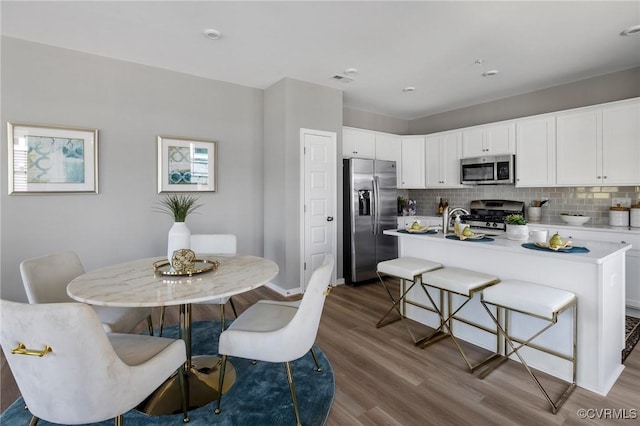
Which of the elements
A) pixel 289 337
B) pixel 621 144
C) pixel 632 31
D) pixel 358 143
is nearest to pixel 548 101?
pixel 621 144

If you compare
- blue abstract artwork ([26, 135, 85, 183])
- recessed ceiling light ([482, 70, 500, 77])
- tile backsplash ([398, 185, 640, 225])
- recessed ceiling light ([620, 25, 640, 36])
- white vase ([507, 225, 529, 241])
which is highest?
recessed ceiling light ([482, 70, 500, 77])

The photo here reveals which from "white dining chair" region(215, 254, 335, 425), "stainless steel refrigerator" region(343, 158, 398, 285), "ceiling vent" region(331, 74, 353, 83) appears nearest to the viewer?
"white dining chair" region(215, 254, 335, 425)

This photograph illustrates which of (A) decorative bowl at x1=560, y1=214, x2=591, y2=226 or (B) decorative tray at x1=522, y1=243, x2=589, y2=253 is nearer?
(B) decorative tray at x1=522, y1=243, x2=589, y2=253

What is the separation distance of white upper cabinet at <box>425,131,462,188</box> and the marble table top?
4.06 meters

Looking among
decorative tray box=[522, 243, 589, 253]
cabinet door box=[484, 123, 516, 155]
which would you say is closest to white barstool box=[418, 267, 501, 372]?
decorative tray box=[522, 243, 589, 253]

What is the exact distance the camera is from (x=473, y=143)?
4.96 meters

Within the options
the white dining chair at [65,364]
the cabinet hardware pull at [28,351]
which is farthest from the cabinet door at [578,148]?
the cabinet hardware pull at [28,351]

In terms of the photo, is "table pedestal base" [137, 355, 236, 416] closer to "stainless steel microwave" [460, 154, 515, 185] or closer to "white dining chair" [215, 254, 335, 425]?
"white dining chair" [215, 254, 335, 425]

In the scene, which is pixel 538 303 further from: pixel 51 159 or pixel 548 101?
pixel 51 159

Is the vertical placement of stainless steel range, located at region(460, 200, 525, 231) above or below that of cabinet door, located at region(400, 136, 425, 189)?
below

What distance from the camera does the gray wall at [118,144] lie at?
3025 mm

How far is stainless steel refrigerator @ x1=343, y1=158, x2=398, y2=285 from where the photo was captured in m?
4.51

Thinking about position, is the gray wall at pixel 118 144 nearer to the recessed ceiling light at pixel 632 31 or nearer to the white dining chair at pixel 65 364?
the white dining chair at pixel 65 364

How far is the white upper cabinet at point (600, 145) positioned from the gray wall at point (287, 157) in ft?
9.99
